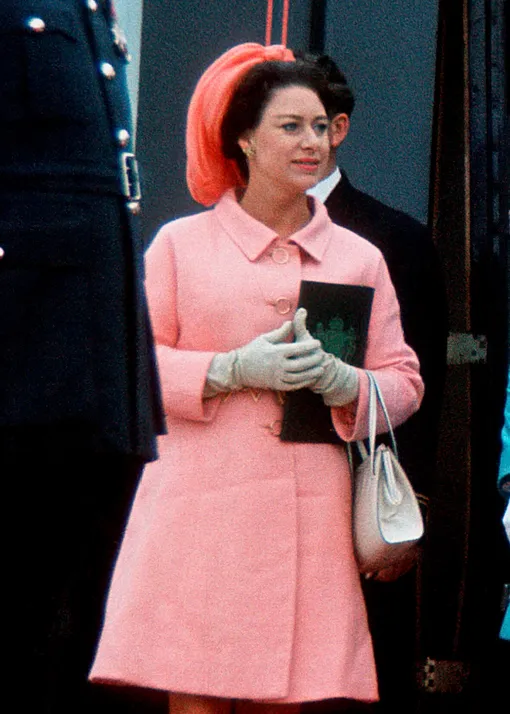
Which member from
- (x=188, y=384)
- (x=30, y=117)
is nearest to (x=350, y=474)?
(x=188, y=384)

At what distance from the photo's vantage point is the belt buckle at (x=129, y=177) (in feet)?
6.45

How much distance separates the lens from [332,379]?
269cm

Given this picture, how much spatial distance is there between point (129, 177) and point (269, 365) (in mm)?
732

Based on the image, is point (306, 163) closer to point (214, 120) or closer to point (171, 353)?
point (214, 120)

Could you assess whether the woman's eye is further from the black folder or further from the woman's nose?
the black folder

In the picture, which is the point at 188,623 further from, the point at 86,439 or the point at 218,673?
the point at 86,439

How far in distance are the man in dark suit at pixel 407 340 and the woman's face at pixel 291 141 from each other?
0.35 m

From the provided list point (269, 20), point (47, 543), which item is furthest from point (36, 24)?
point (269, 20)

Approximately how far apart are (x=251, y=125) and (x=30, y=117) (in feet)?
3.50

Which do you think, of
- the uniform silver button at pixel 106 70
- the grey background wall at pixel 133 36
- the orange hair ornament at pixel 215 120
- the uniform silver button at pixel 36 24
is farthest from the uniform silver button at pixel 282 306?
the uniform silver button at pixel 36 24

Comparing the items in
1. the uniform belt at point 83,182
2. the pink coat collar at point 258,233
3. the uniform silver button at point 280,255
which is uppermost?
the uniform belt at point 83,182

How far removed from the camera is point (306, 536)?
106 inches

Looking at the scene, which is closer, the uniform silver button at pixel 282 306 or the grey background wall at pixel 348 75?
the uniform silver button at pixel 282 306

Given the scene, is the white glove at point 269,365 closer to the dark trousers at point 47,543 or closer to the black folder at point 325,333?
the black folder at point 325,333
